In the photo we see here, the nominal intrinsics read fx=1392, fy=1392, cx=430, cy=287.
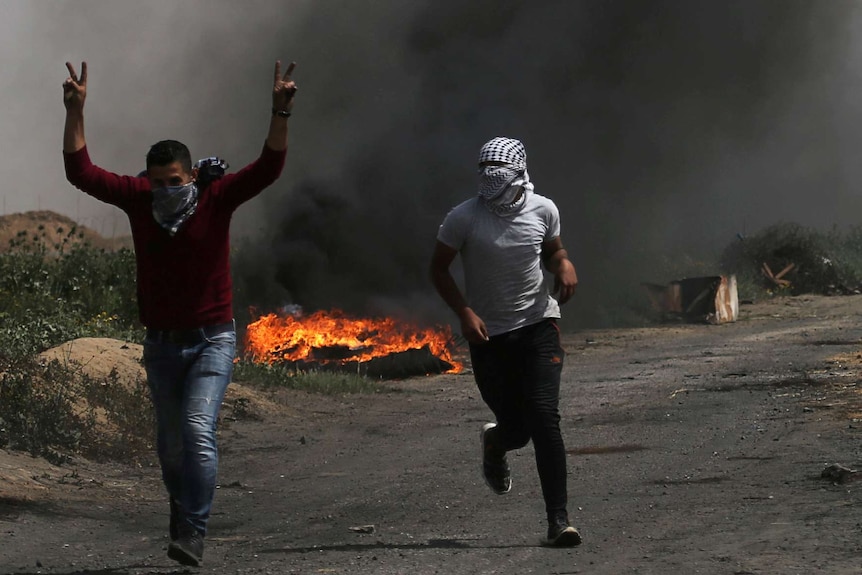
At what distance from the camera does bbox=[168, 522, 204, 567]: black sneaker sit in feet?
18.6

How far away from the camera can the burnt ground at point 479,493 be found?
5938 mm

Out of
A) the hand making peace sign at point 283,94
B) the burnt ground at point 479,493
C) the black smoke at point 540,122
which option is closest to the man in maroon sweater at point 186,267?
the hand making peace sign at point 283,94

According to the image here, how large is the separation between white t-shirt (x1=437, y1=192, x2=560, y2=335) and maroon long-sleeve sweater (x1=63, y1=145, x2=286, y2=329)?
1115mm

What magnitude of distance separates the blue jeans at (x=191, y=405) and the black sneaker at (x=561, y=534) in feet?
4.94

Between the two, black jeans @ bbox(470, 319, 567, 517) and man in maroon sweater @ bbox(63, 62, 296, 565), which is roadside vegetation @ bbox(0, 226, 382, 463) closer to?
man in maroon sweater @ bbox(63, 62, 296, 565)

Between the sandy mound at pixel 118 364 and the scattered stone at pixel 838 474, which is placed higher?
the sandy mound at pixel 118 364

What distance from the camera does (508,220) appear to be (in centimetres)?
639

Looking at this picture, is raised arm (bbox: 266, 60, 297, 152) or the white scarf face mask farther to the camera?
the white scarf face mask

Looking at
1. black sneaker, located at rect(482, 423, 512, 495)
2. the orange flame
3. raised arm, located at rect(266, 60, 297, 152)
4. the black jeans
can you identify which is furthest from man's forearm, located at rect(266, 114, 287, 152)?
the orange flame

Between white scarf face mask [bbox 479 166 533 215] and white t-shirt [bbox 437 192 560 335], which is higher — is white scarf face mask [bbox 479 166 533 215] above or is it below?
above

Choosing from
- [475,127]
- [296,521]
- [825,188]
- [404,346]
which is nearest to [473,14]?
[475,127]

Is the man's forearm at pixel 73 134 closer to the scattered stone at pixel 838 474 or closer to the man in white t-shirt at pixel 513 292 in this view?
the man in white t-shirt at pixel 513 292

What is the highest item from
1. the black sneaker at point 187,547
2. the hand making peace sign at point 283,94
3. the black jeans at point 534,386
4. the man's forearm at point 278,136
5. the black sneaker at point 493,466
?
the hand making peace sign at point 283,94

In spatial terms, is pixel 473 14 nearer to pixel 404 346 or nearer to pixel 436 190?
pixel 436 190
